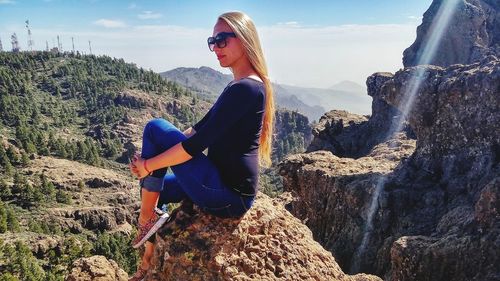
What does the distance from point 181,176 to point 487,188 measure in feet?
41.4

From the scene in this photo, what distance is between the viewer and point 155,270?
7.59m

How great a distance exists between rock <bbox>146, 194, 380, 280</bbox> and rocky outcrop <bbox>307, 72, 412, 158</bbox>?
44204 mm

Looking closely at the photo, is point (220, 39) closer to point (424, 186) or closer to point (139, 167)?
point (139, 167)

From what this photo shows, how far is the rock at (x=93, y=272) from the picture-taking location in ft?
38.5

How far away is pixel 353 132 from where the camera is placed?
55188 mm

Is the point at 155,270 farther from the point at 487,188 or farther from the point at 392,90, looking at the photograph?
the point at 392,90

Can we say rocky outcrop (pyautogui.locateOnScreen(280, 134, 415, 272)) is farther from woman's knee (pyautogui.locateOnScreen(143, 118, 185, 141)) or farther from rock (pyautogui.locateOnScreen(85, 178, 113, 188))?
rock (pyautogui.locateOnScreen(85, 178, 113, 188))

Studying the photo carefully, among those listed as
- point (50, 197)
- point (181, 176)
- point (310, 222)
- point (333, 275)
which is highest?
point (181, 176)

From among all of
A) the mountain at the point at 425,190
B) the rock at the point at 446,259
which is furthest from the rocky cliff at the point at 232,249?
the mountain at the point at 425,190

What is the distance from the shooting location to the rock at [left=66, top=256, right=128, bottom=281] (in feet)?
38.5

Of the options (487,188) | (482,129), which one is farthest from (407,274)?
(482,129)

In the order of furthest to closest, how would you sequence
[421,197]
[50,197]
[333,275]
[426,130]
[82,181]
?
[82,181]
[50,197]
[426,130]
[421,197]
[333,275]

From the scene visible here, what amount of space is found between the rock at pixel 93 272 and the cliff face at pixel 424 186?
10190mm

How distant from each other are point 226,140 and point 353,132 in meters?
50.3
